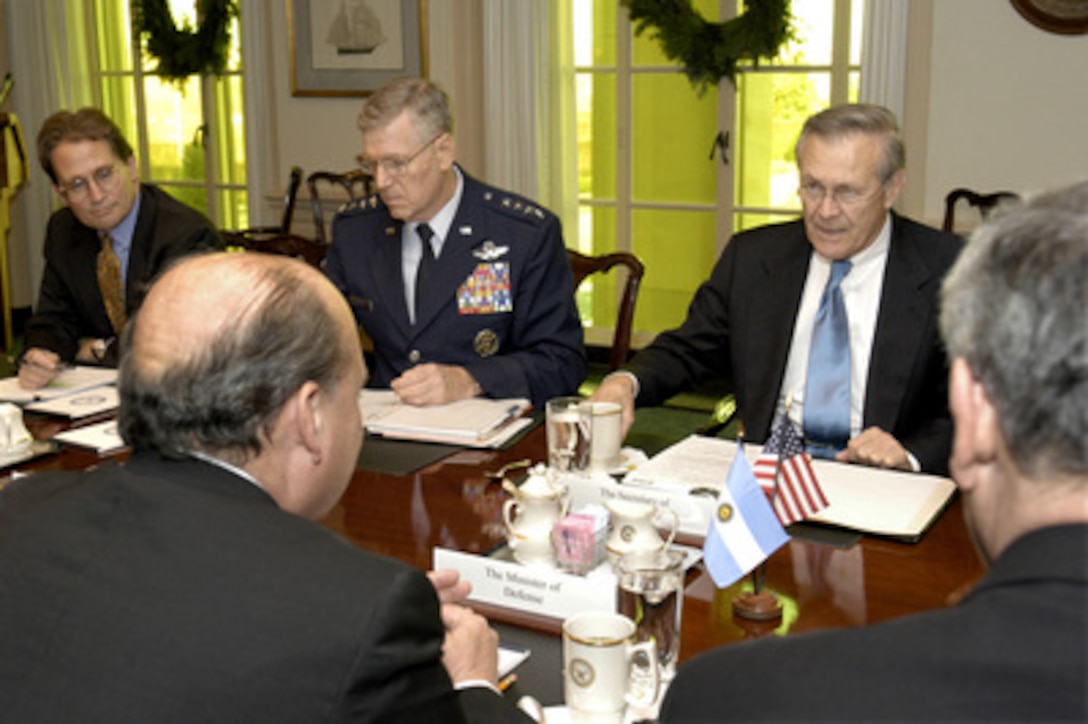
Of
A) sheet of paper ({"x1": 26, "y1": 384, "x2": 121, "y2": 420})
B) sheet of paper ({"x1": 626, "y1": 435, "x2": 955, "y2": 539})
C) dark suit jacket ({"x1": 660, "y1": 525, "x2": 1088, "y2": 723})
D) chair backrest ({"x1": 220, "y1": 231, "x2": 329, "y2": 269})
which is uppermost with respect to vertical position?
dark suit jacket ({"x1": 660, "y1": 525, "x2": 1088, "y2": 723})

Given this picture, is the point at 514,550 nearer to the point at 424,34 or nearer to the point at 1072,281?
the point at 1072,281

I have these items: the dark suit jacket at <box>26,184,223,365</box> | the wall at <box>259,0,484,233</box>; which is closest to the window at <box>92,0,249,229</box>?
the wall at <box>259,0,484,233</box>

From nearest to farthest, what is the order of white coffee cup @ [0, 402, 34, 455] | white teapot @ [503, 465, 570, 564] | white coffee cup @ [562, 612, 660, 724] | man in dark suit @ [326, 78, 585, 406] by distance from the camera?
1. white coffee cup @ [562, 612, 660, 724]
2. white teapot @ [503, 465, 570, 564]
3. white coffee cup @ [0, 402, 34, 455]
4. man in dark suit @ [326, 78, 585, 406]

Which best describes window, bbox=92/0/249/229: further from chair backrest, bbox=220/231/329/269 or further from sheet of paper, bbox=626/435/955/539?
sheet of paper, bbox=626/435/955/539

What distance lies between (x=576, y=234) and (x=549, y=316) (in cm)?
341

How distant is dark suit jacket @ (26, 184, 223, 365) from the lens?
3566mm

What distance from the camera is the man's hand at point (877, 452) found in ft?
7.63

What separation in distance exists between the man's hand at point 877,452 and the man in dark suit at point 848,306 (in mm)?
143

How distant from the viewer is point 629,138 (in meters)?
6.36

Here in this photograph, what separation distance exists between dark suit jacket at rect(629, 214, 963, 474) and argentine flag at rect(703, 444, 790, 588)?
0.89 metres

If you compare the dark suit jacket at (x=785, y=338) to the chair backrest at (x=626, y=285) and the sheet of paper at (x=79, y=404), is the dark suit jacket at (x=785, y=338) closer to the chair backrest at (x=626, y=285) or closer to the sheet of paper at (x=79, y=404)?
the chair backrest at (x=626, y=285)

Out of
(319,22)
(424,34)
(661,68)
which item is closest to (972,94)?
(661,68)

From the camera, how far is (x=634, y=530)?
1836 mm

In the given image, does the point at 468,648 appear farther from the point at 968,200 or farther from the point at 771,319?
the point at 968,200
